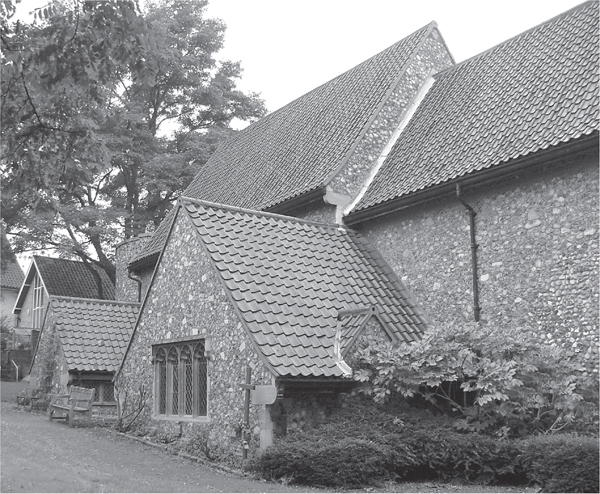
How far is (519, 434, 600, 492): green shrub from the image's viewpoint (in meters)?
8.81

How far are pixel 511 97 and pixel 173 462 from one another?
10.4m

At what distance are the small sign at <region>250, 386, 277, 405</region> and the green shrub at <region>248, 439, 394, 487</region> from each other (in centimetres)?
74

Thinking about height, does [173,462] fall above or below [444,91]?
below

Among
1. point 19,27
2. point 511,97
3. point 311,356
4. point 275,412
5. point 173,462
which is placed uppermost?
point 511,97

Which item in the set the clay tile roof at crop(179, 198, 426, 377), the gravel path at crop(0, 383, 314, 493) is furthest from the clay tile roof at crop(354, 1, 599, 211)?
the gravel path at crop(0, 383, 314, 493)

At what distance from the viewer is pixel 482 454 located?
1029 centimetres

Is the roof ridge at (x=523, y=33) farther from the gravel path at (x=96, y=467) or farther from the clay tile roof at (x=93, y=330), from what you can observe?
the gravel path at (x=96, y=467)

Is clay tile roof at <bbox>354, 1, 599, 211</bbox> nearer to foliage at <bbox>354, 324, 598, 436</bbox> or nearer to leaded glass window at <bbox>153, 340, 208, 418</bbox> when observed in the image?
foliage at <bbox>354, 324, 598, 436</bbox>

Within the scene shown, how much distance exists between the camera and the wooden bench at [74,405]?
55.8 feet

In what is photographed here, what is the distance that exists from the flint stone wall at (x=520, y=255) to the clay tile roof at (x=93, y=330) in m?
9.25

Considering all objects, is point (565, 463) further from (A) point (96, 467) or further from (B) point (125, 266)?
(B) point (125, 266)

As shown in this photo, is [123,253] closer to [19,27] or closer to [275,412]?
[275,412]

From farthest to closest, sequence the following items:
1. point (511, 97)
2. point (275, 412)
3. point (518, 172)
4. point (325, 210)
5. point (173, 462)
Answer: point (325, 210) → point (511, 97) → point (518, 172) → point (173, 462) → point (275, 412)

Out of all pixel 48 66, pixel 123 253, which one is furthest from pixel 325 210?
pixel 123 253
